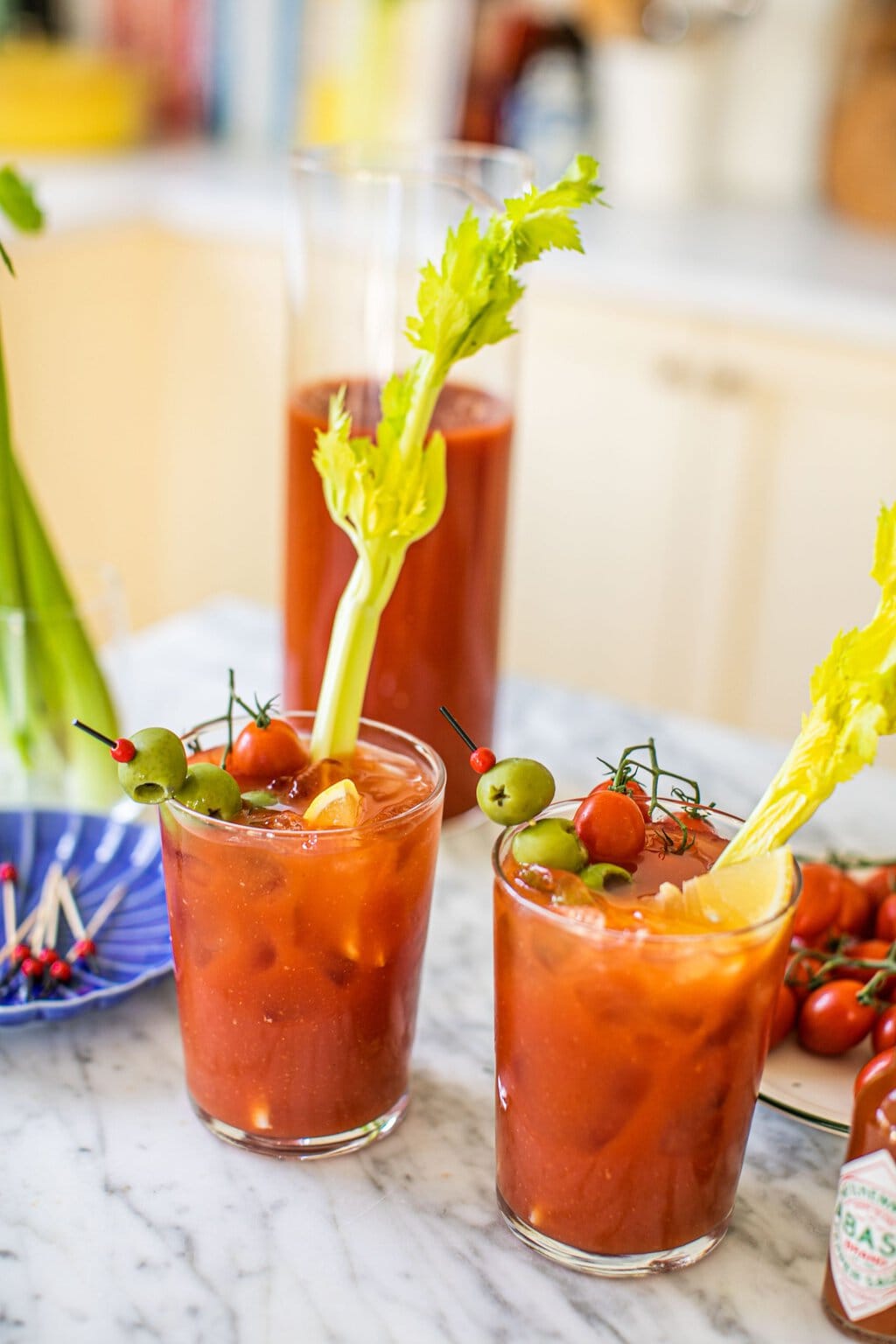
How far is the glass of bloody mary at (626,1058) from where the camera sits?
62cm

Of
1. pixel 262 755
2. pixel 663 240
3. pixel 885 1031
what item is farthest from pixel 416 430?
pixel 663 240

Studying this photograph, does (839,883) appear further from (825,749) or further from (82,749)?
(82,749)

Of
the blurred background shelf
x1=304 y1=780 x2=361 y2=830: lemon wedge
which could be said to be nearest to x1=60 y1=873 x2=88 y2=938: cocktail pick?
x1=304 y1=780 x2=361 y2=830: lemon wedge

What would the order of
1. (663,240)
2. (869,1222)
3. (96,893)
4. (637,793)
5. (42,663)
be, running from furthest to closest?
(663,240), (42,663), (96,893), (637,793), (869,1222)

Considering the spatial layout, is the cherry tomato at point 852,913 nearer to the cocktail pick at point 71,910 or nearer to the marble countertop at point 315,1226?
the marble countertop at point 315,1226

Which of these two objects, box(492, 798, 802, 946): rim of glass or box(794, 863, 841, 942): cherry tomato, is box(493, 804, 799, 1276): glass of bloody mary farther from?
box(794, 863, 841, 942): cherry tomato

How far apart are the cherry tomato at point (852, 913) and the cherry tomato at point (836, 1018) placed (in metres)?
0.08

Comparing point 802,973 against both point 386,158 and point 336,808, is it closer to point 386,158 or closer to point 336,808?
point 336,808

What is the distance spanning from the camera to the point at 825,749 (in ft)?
2.07

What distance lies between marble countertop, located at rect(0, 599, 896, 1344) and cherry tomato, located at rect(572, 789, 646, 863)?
186 millimetres

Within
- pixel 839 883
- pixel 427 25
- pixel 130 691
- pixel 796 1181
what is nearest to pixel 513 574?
pixel 427 25

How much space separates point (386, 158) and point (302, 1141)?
67cm

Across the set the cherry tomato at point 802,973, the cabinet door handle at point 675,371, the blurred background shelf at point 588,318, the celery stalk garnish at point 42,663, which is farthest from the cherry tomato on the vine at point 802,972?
the cabinet door handle at point 675,371

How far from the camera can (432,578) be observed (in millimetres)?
1031
